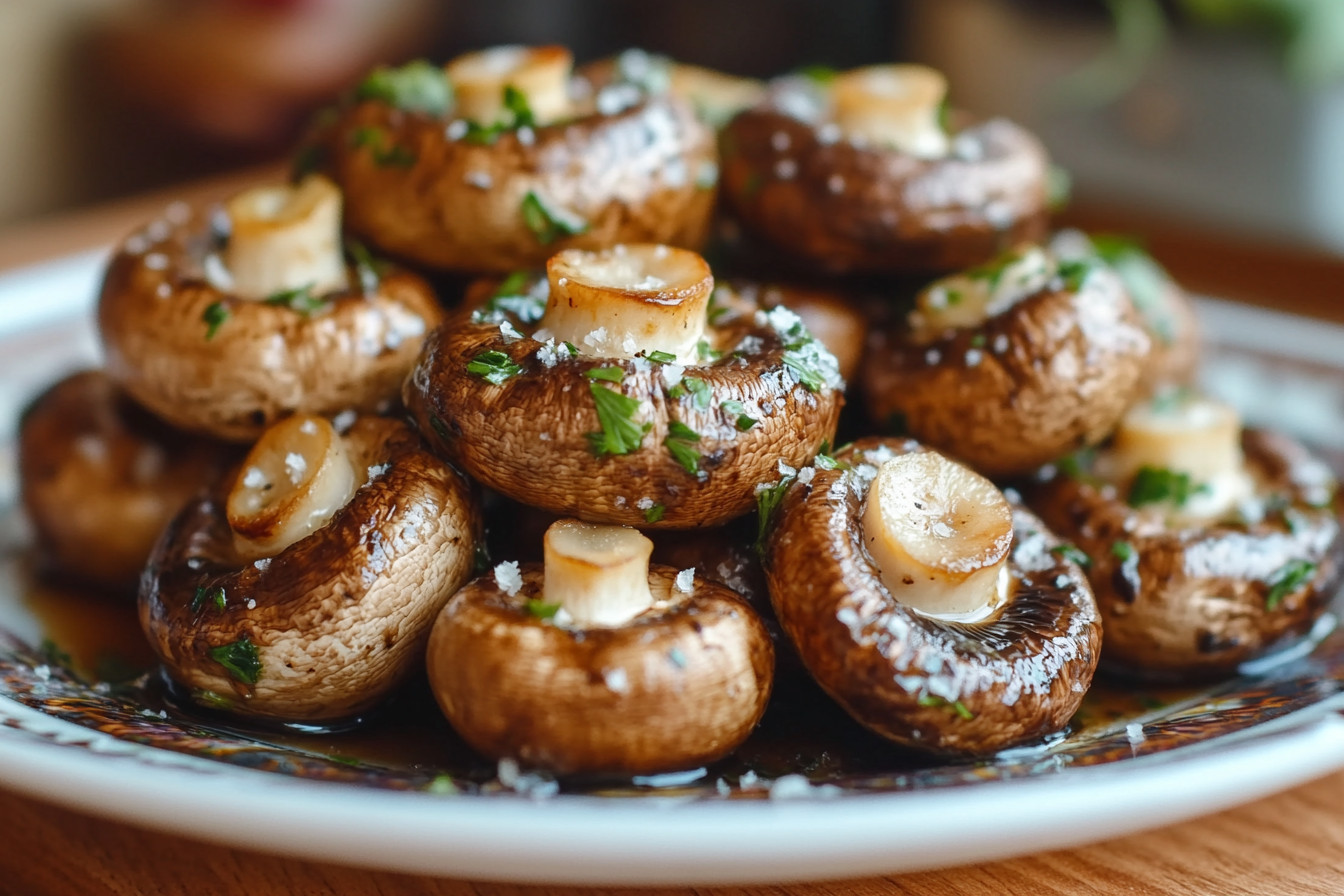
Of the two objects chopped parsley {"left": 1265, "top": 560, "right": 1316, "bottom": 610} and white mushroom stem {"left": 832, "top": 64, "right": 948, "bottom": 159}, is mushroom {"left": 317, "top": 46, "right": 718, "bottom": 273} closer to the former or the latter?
white mushroom stem {"left": 832, "top": 64, "right": 948, "bottom": 159}

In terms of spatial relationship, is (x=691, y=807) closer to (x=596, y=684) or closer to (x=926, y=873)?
(x=596, y=684)

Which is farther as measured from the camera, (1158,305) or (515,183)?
(1158,305)

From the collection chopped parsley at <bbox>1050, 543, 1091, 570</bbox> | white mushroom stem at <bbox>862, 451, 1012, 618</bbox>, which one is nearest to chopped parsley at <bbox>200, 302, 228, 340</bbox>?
white mushroom stem at <bbox>862, 451, 1012, 618</bbox>

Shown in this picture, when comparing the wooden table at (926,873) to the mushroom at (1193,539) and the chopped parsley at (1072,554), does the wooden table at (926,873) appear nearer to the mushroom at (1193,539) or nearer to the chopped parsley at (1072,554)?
the mushroom at (1193,539)

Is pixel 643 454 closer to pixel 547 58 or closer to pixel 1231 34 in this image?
pixel 547 58

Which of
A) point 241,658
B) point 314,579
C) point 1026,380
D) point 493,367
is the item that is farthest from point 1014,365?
point 241,658

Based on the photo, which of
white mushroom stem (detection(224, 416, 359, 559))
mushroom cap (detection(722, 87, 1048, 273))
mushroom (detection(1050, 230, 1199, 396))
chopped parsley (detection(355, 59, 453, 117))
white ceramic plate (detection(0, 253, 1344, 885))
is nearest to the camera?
white ceramic plate (detection(0, 253, 1344, 885))

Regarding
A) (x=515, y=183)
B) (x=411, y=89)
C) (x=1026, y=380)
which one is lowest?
(x=1026, y=380)
